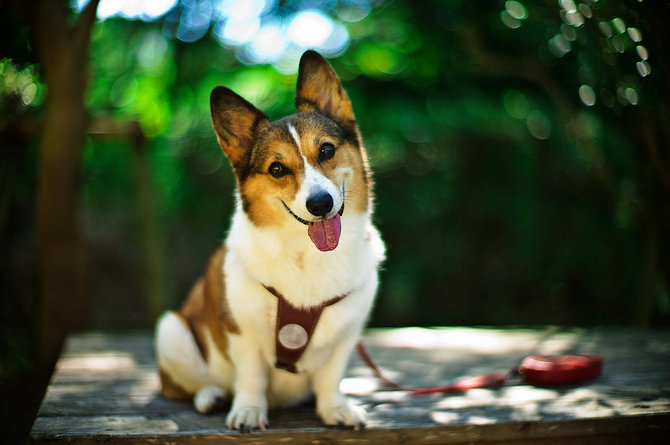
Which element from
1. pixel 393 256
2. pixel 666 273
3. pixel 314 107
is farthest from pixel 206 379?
pixel 666 273

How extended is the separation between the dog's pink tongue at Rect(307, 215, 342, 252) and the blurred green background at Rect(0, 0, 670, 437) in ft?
7.90

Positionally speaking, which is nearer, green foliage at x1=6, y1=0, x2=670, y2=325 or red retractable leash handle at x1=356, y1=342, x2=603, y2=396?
red retractable leash handle at x1=356, y1=342, x2=603, y2=396

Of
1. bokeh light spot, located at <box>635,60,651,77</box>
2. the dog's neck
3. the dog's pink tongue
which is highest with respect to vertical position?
bokeh light spot, located at <box>635,60,651,77</box>

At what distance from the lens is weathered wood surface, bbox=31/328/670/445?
228cm

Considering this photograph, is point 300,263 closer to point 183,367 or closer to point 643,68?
point 183,367

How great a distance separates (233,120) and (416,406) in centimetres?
168

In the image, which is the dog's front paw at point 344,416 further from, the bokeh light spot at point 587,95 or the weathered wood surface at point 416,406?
the bokeh light spot at point 587,95

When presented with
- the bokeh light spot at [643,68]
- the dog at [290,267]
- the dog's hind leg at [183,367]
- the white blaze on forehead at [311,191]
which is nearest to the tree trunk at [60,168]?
the dog's hind leg at [183,367]

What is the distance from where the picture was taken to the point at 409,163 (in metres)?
5.88

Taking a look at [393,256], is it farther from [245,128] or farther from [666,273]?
[245,128]

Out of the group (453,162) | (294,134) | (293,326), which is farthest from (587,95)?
(293,326)

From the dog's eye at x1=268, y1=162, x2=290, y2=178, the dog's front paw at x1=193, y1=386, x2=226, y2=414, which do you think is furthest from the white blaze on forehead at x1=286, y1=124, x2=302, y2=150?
the dog's front paw at x1=193, y1=386, x2=226, y2=414

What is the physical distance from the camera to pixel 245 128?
2549 mm

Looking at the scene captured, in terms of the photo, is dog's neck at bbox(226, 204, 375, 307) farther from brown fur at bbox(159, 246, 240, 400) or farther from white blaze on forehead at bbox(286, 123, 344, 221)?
brown fur at bbox(159, 246, 240, 400)
